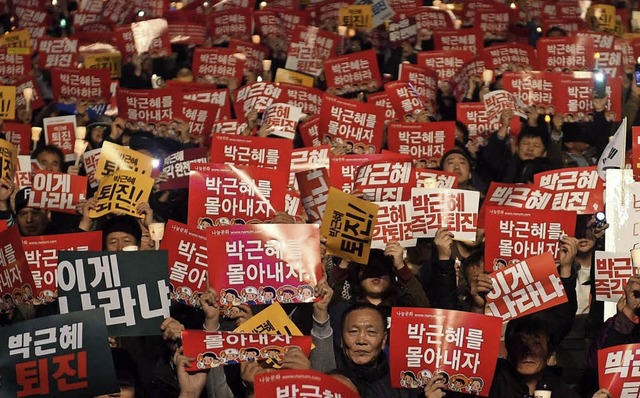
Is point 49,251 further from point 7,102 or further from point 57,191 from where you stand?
point 7,102

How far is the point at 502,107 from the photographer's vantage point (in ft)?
41.9

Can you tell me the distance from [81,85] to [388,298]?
628 centimetres

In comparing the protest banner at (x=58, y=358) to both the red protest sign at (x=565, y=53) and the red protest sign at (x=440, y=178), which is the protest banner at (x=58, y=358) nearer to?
the red protest sign at (x=440, y=178)

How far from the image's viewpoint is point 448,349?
7.80 meters

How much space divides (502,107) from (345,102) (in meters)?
1.44

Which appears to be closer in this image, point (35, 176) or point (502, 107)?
point (35, 176)

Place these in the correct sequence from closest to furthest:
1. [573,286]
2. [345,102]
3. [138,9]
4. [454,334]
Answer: [454,334] → [573,286] → [345,102] → [138,9]

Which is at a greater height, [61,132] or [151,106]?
[151,106]

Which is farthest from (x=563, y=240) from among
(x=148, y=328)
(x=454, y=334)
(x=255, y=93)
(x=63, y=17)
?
(x=63, y=17)

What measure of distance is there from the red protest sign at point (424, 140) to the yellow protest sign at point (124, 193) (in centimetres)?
262

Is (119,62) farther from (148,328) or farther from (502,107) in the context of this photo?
(148,328)

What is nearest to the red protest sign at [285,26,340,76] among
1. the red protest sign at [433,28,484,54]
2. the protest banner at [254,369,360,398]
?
the red protest sign at [433,28,484,54]

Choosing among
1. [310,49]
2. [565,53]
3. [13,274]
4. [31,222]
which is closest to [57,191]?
[31,222]

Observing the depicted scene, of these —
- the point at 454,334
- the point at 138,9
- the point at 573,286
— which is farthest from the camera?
the point at 138,9
